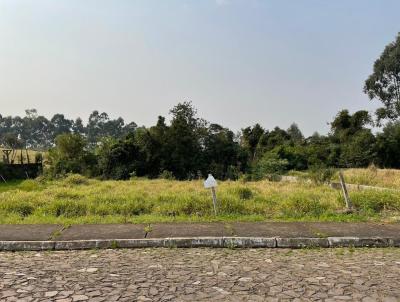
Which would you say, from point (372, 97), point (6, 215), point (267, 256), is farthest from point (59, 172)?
point (372, 97)

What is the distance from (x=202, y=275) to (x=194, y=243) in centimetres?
173

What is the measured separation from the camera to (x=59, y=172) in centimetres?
3112

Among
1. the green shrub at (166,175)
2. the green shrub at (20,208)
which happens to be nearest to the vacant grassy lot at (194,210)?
the green shrub at (20,208)

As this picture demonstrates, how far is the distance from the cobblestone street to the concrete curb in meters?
0.22

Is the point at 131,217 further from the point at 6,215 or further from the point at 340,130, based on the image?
the point at 340,130

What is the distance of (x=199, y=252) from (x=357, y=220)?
12.8ft

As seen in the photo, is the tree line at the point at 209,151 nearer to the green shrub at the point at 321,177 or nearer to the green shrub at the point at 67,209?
the green shrub at the point at 321,177

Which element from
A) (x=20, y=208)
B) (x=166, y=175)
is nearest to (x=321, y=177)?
(x=166, y=175)

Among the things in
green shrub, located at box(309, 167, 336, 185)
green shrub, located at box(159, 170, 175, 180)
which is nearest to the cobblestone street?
green shrub, located at box(309, 167, 336, 185)

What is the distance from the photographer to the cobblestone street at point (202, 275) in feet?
13.6

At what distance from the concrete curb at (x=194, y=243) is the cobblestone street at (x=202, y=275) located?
22 cm

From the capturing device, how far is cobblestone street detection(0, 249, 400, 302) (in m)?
4.13

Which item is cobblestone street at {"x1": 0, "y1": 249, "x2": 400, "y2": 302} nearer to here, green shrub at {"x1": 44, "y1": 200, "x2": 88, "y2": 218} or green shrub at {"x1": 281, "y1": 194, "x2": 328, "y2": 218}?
green shrub at {"x1": 281, "y1": 194, "x2": 328, "y2": 218}

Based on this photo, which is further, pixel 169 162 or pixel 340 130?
pixel 340 130
